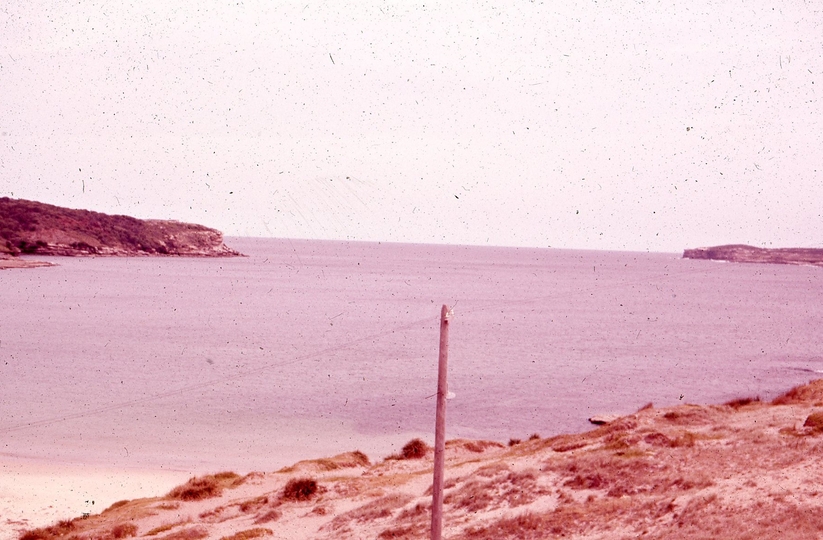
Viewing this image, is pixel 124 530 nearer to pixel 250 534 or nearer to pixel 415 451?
pixel 250 534

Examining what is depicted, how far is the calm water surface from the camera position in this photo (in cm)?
4684

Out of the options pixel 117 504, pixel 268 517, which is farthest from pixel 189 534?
pixel 117 504

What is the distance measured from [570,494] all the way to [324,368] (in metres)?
50.5

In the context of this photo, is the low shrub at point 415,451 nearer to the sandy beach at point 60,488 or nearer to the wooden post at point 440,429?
the sandy beach at point 60,488

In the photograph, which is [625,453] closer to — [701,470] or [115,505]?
[701,470]

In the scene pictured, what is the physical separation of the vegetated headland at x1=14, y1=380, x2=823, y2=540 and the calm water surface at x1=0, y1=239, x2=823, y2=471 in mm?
9567

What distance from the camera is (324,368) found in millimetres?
71375

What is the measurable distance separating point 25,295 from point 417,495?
128 meters

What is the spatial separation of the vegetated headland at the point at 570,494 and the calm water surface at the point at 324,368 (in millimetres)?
9567

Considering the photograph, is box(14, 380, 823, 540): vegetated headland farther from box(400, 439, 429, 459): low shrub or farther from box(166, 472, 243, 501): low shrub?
box(400, 439, 429, 459): low shrub

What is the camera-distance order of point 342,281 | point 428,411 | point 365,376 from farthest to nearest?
point 342,281
point 365,376
point 428,411

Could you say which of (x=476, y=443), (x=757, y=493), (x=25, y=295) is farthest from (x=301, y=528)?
(x=25, y=295)

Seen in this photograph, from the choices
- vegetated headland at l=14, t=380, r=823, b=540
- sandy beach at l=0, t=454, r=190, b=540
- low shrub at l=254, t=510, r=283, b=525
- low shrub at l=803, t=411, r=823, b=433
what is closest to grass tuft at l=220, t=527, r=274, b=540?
vegetated headland at l=14, t=380, r=823, b=540

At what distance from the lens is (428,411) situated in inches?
2120
